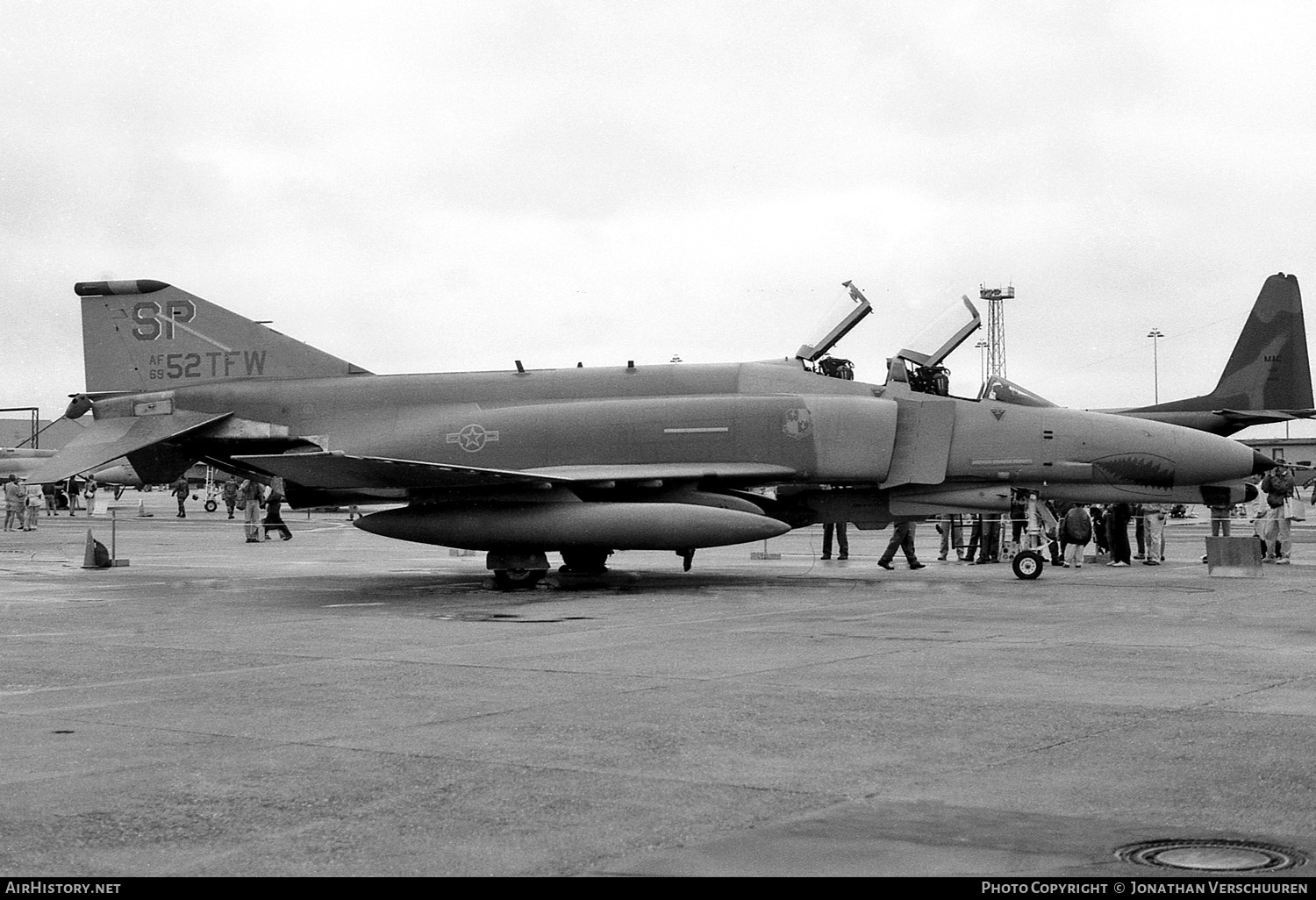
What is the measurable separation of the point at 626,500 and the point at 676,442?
3.40 feet

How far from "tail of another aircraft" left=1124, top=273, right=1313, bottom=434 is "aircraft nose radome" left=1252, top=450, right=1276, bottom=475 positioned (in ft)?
31.5

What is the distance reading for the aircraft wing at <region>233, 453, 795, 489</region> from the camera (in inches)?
643

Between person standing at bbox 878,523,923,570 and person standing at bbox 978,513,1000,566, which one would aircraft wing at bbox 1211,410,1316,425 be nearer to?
person standing at bbox 978,513,1000,566

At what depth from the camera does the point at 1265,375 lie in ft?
92.4

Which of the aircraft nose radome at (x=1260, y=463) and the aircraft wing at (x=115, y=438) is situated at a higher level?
the aircraft wing at (x=115, y=438)

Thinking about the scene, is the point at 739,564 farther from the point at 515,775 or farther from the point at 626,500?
the point at 515,775

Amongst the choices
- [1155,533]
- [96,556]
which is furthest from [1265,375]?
[96,556]

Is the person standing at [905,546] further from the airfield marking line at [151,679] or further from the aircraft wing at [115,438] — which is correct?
the airfield marking line at [151,679]

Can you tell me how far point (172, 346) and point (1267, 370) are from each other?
852 inches

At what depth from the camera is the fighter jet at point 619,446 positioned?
16734 mm

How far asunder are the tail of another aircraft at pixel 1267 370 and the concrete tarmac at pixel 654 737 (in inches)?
598

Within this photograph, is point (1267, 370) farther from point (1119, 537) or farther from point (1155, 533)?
point (1119, 537)


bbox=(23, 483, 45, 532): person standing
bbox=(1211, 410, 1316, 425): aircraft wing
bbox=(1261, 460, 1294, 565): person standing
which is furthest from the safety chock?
bbox=(1211, 410, 1316, 425): aircraft wing

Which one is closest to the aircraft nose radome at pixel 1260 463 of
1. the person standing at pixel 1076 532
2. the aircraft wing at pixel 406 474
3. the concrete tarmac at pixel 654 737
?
the person standing at pixel 1076 532
